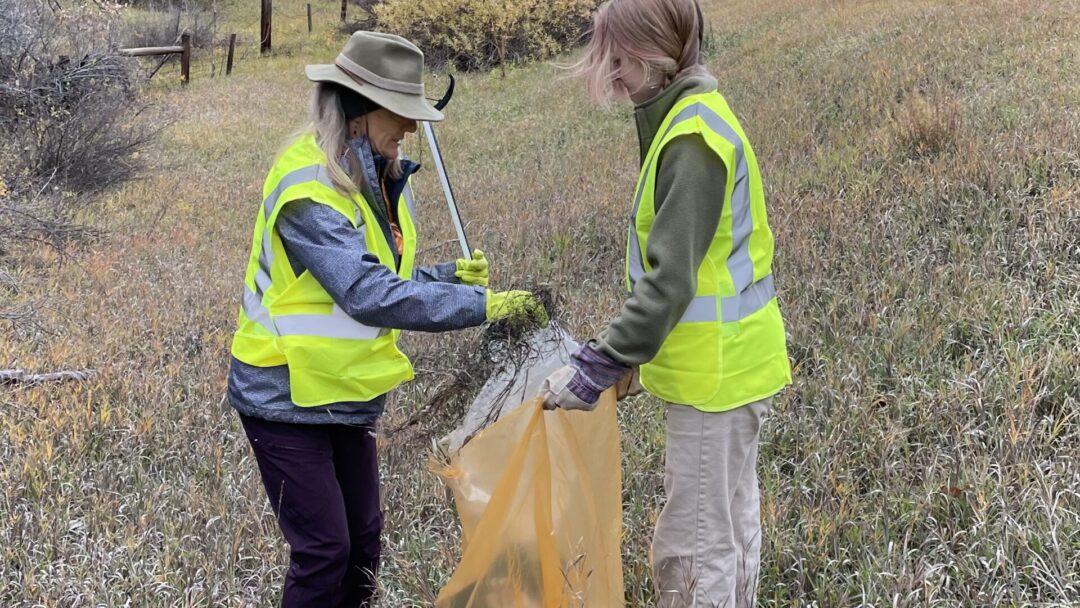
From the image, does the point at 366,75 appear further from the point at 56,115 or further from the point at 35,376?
the point at 56,115

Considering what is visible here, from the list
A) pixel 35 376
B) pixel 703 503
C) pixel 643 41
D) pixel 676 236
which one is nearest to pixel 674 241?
pixel 676 236

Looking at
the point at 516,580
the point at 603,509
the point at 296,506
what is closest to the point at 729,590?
the point at 603,509

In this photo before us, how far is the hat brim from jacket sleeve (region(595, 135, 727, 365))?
656 millimetres

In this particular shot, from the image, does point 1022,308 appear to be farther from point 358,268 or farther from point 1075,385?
point 358,268

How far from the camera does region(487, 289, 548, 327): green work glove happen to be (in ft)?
6.92

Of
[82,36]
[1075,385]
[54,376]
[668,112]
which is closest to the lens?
[668,112]

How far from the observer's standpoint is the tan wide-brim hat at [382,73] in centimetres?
206

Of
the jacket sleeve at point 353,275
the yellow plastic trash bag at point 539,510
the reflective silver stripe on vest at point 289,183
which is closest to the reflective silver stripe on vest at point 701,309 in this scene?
the yellow plastic trash bag at point 539,510

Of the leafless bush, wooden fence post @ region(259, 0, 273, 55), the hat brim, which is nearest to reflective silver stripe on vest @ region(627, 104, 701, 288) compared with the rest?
the hat brim

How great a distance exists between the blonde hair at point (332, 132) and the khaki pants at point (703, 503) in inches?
37.5

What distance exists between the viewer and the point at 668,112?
187cm

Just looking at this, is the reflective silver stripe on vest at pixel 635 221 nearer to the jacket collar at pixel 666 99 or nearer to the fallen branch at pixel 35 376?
the jacket collar at pixel 666 99

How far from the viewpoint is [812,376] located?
3.63m

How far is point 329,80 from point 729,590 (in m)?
1.59
